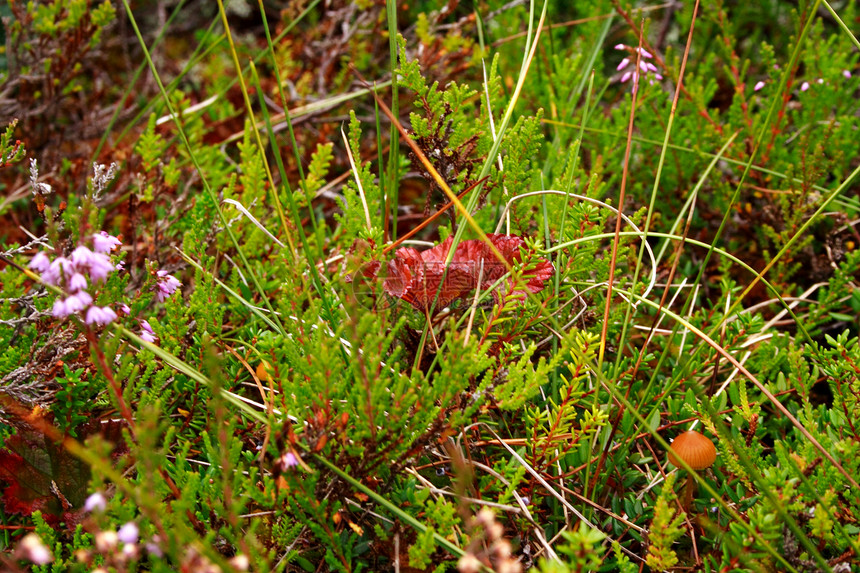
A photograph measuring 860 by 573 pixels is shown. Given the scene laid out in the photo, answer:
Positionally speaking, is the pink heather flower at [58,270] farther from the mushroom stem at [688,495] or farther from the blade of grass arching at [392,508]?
the mushroom stem at [688,495]

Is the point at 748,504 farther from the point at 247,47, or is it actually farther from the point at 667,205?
the point at 247,47

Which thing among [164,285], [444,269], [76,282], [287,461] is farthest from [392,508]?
[164,285]

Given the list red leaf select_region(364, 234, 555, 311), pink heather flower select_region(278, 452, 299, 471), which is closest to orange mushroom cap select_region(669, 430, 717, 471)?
red leaf select_region(364, 234, 555, 311)

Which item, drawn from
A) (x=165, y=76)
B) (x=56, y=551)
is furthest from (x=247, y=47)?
(x=56, y=551)

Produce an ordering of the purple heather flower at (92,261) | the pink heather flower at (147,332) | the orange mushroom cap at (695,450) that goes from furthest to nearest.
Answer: the pink heather flower at (147,332) → the orange mushroom cap at (695,450) → the purple heather flower at (92,261)

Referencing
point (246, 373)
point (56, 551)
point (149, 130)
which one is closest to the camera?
point (56, 551)

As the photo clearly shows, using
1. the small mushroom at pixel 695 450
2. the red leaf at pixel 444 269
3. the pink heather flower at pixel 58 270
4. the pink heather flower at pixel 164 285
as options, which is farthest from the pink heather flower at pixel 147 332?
the small mushroom at pixel 695 450

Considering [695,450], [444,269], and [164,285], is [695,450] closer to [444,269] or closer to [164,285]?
[444,269]

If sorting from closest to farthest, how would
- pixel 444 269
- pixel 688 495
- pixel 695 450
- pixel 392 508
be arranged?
pixel 392 508 → pixel 695 450 → pixel 688 495 → pixel 444 269
